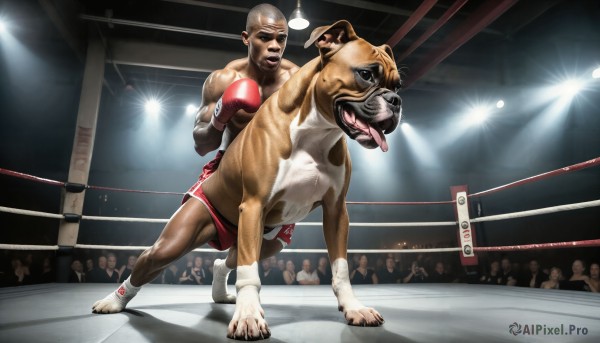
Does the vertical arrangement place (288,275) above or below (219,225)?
below

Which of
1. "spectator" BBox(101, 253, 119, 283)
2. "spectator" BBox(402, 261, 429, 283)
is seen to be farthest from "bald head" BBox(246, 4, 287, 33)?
"spectator" BBox(101, 253, 119, 283)

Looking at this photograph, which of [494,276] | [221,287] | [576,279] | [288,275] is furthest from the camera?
[494,276]

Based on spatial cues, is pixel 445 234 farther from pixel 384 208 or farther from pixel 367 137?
pixel 367 137

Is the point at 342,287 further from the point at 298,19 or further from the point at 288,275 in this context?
the point at 298,19

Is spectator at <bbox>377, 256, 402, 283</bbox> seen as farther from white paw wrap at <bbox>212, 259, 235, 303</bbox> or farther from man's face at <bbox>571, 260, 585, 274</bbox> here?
white paw wrap at <bbox>212, 259, 235, 303</bbox>

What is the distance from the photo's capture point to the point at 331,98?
1263mm

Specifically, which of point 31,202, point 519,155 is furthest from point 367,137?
point 519,155

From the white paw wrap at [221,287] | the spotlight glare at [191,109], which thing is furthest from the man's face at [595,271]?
the spotlight glare at [191,109]

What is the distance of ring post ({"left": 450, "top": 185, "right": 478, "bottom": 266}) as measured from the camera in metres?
3.49

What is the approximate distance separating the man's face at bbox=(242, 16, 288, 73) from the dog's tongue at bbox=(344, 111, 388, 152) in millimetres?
751

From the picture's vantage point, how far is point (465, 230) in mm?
3553

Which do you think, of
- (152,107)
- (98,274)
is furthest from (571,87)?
(152,107)

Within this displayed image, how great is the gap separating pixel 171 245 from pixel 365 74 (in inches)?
42.2

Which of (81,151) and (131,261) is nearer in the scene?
(81,151)
